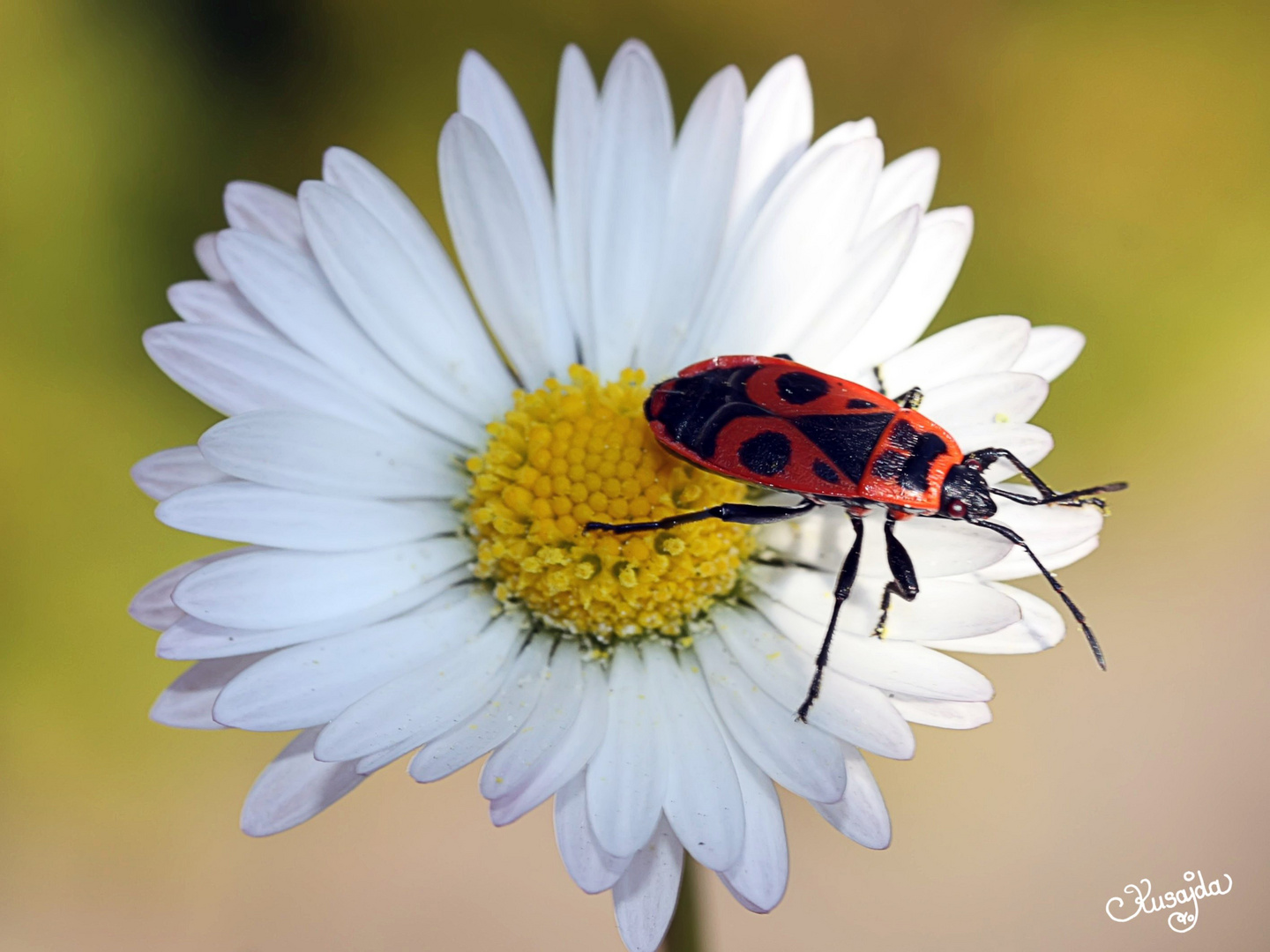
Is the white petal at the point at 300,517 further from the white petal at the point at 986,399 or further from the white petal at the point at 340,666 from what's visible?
the white petal at the point at 986,399

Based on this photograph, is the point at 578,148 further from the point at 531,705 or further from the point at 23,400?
the point at 23,400

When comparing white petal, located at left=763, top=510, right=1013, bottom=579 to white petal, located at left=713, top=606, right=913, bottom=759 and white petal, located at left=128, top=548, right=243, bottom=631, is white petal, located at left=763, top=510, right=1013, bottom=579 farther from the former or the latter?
white petal, located at left=128, top=548, right=243, bottom=631

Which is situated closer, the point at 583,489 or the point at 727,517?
the point at 727,517

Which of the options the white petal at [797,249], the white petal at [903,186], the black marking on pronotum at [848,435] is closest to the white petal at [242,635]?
the black marking on pronotum at [848,435]

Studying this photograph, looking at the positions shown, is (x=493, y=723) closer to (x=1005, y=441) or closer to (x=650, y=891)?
(x=650, y=891)

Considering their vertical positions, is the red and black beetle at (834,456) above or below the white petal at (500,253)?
below

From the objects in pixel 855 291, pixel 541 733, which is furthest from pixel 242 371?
pixel 855 291

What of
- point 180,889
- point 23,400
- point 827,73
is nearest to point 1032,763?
point 827,73
